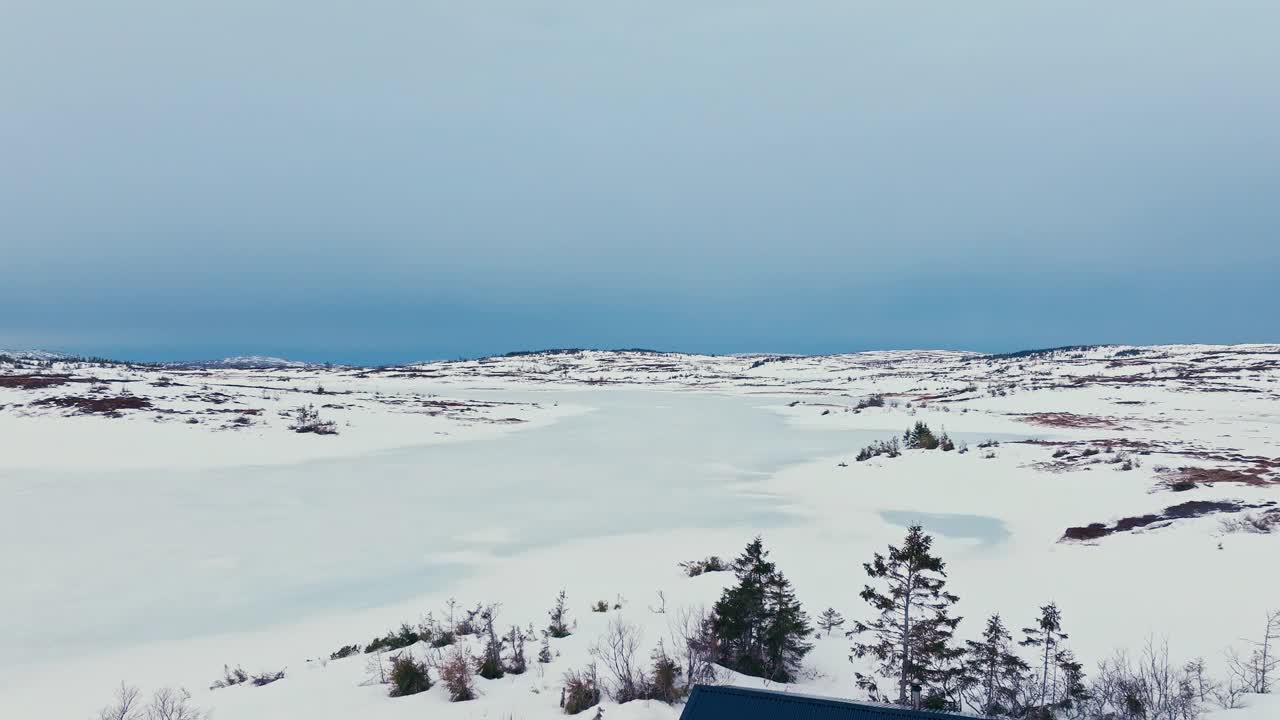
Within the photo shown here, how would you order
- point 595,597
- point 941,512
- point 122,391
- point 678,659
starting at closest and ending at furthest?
1. point 678,659
2. point 595,597
3. point 941,512
4. point 122,391

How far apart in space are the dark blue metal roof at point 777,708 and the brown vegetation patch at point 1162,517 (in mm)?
11263

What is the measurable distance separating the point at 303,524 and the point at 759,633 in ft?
38.5

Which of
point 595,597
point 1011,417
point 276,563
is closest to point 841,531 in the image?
point 595,597

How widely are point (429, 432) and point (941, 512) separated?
23.0 metres

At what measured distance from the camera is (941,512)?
54.6ft

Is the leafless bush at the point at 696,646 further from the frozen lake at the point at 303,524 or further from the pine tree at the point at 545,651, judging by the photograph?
the frozen lake at the point at 303,524

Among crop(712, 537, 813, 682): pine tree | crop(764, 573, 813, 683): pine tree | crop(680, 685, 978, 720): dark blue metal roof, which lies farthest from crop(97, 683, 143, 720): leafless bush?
crop(764, 573, 813, 683): pine tree

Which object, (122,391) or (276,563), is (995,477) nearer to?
(276,563)

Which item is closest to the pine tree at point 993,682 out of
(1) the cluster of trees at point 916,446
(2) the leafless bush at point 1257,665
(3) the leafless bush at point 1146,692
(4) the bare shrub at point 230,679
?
(3) the leafless bush at point 1146,692

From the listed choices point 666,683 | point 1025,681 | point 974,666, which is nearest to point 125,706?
point 666,683

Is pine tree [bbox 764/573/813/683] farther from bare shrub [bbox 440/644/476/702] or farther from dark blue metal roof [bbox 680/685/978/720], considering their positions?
bare shrub [bbox 440/644/476/702]

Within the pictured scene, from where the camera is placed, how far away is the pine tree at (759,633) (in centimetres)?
733

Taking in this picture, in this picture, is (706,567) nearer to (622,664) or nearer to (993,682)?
(622,664)

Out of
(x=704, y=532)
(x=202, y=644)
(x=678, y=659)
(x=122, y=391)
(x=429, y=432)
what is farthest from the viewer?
(x=122, y=391)
